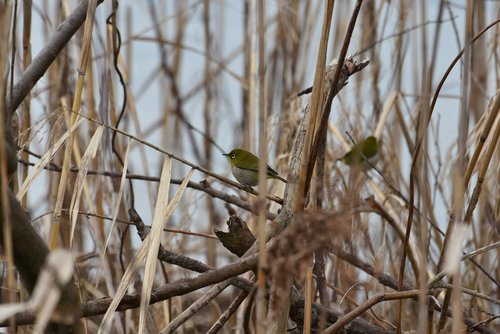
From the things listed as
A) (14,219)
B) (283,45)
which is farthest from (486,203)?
(14,219)

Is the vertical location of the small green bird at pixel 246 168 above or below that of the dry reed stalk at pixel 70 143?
above

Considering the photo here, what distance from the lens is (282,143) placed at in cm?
217

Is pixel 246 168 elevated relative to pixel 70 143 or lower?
elevated

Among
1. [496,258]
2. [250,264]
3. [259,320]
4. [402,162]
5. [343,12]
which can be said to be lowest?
[259,320]

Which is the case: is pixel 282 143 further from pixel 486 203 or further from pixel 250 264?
pixel 250 264

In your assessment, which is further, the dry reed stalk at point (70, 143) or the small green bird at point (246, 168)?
the small green bird at point (246, 168)

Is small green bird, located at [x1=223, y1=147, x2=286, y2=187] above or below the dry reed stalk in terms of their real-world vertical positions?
above

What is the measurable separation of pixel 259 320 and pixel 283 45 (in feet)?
6.28

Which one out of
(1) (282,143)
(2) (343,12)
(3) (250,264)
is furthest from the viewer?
(2) (343,12)

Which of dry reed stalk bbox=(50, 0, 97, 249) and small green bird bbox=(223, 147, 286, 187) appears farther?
small green bird bbox=(223, 147, 286, 187)

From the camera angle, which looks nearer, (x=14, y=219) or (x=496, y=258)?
(x=14, y=219)

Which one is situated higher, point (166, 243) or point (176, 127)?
point (176, 127)

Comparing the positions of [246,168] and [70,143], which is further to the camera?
[246,168]

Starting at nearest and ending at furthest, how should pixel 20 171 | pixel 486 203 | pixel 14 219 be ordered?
pixel 14 219
pixel 20 171
pixel 486 203
